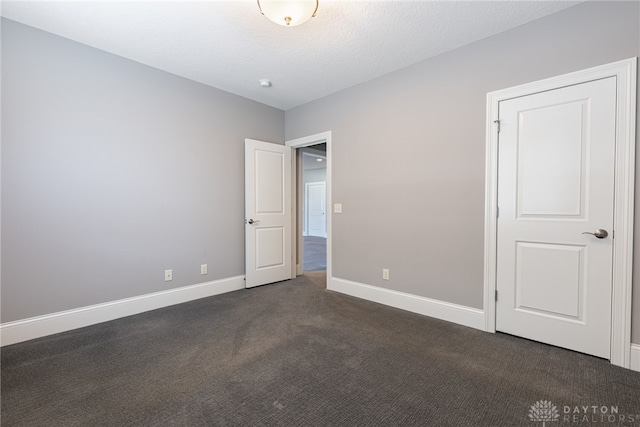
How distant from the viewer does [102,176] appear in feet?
8.95

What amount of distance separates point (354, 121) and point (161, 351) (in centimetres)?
317

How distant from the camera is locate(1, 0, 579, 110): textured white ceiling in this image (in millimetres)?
2121

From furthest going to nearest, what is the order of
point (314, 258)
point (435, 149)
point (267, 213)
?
point (314, 258)
point (267, 213)
point (435, 149)

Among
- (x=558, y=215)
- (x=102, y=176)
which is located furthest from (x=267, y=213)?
(x=558, y=215)

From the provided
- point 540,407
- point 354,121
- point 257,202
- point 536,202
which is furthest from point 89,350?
point 536,202

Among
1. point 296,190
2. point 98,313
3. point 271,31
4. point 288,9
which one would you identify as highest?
point 271,31

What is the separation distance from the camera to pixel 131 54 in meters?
2.79

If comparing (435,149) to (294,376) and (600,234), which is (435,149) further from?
(294,376)

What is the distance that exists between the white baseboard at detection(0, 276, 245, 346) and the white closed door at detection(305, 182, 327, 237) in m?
6.95

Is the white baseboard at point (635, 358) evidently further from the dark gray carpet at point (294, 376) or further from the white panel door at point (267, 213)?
the white panel door at point (267, 213)

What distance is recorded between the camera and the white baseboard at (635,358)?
74.2 inches

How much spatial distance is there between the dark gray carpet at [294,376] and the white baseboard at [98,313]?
120 millimetres

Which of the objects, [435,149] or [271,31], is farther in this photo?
[435,149]

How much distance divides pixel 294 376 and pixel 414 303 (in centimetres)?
167
